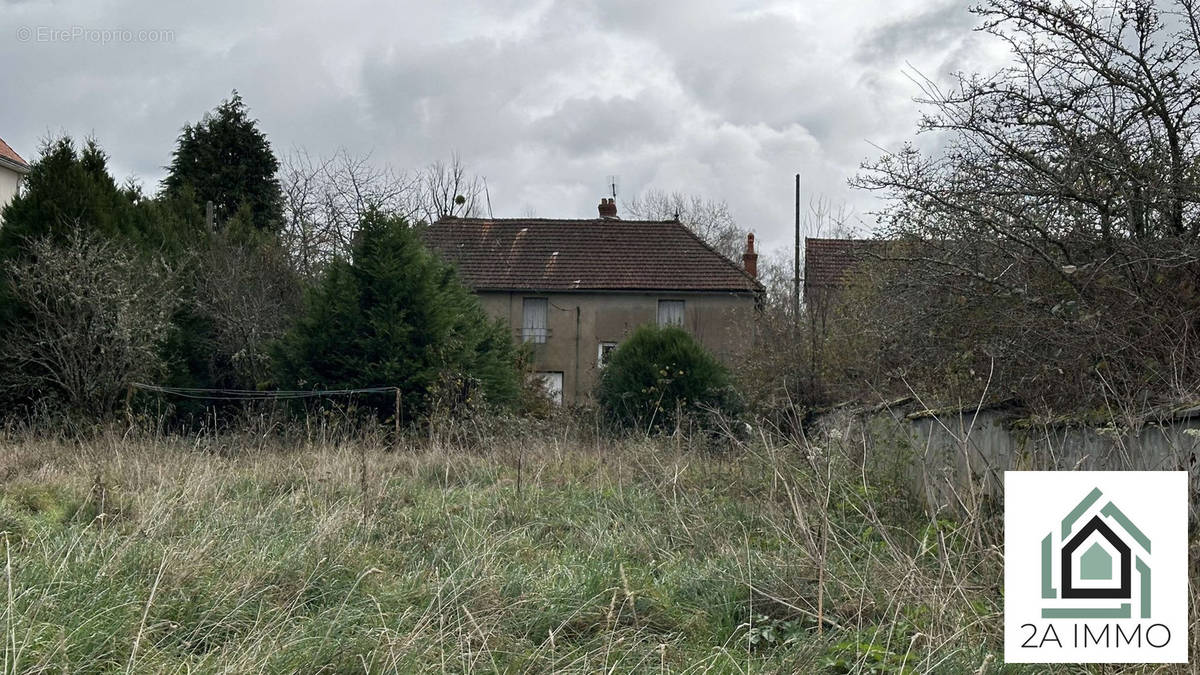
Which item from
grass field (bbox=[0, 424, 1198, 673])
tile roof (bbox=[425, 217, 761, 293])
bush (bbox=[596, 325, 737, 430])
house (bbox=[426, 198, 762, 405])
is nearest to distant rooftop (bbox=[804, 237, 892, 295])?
grass field (bbox=[0, 424, 1198, 673])

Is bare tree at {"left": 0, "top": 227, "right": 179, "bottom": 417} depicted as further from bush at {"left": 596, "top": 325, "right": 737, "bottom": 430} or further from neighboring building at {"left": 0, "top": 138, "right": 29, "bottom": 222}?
neighboring building at {"left": 0, "top": 138, "right": 29, "bottom": 222}

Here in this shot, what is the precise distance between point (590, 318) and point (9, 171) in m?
19.7

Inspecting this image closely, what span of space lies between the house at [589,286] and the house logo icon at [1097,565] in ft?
92.3

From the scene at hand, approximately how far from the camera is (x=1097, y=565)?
4.04 meters

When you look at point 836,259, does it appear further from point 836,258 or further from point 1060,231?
point 1060,231

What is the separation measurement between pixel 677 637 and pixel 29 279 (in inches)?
691

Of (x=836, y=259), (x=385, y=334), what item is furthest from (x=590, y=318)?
(x=385, y=334)

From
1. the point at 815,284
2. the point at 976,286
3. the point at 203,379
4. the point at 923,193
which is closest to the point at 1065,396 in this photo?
the point at 976,286

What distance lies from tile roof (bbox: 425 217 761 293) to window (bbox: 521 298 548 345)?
613mm

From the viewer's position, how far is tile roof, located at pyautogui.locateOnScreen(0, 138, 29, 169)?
34.5 metres

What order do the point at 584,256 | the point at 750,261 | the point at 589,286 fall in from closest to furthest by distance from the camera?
the point at 589,286 → the point at 584,256 → the point at 750,261

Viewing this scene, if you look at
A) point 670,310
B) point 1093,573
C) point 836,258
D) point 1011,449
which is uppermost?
point 836,258

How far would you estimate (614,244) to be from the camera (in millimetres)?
34844

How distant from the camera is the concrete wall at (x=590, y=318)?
33094 mm
